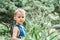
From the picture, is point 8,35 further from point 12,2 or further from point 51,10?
point 51,10

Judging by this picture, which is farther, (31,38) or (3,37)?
(3,37)

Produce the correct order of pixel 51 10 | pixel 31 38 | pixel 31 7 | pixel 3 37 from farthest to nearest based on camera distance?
pixel 51 10 < pixel 31 7 < pixel 3 37 < pixel 31 38

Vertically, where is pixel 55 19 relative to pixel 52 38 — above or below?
above

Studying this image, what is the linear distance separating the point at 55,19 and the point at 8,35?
246 cm

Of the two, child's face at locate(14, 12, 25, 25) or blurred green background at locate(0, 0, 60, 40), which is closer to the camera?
child's face at locate(14, 12, 25, 25)

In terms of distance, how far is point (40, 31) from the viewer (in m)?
2.80

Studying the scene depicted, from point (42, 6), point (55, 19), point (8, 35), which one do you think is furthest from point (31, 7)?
point (8, 35)

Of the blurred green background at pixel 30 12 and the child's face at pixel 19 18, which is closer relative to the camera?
the child's face at pixel 19 18

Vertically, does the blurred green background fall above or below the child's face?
above

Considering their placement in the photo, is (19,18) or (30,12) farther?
(30,12)

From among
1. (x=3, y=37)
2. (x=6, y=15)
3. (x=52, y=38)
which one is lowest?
(x=52, y=38)

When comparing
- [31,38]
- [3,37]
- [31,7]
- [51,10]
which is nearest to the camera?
[31,38]

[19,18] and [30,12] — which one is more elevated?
[30,12]

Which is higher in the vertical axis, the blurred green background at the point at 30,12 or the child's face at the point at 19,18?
the blurred green background at the point at 30,12
